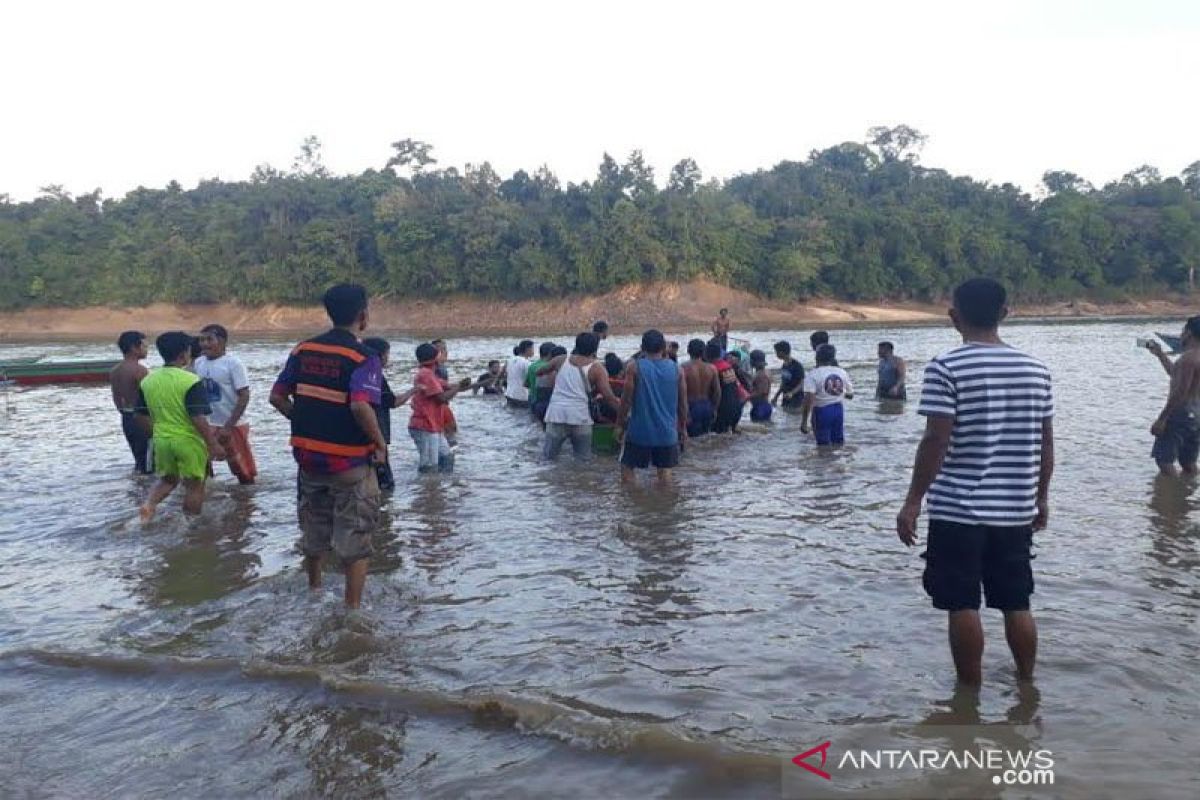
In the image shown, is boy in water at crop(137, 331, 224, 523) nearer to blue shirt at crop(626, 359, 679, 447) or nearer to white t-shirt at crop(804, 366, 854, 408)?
blue shirt at crop(626, 359, 679, 447)

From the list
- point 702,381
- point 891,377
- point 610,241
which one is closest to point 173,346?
point 702,381

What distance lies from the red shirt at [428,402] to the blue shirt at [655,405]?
7.10 ft

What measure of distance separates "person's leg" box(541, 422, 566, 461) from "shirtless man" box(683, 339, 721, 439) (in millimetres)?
1728

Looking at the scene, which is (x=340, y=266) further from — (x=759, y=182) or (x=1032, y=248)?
(x=1032, y=248)

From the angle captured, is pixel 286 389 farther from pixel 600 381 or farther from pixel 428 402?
pixel 600 381

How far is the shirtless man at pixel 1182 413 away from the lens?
773 centimetres

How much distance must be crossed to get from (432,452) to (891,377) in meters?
8.85

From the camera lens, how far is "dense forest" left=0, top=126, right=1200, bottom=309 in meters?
61.6

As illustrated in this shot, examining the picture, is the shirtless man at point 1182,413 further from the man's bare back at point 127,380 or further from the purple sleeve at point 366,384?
the man's bare back at point 127,380

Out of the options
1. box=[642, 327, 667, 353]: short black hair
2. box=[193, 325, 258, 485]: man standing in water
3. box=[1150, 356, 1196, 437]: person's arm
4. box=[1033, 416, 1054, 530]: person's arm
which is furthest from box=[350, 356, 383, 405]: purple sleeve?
box=[1150, 356, 1196, 437]: person's arm

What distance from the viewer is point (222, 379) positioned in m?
8.73

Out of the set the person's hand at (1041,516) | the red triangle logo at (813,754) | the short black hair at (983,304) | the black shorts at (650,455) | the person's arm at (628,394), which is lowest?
the red triangle logo at (813,754)

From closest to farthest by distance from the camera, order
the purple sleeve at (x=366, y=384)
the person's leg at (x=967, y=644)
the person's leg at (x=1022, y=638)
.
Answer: the person's leg at (x=967, y=644)
the person's leg at (x=1022, y=638)
the purple sleeve at (x=366, y=384)

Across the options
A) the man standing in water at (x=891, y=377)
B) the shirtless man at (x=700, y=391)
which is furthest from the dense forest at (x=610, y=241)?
the shirtless man at (x=700, y=391)
